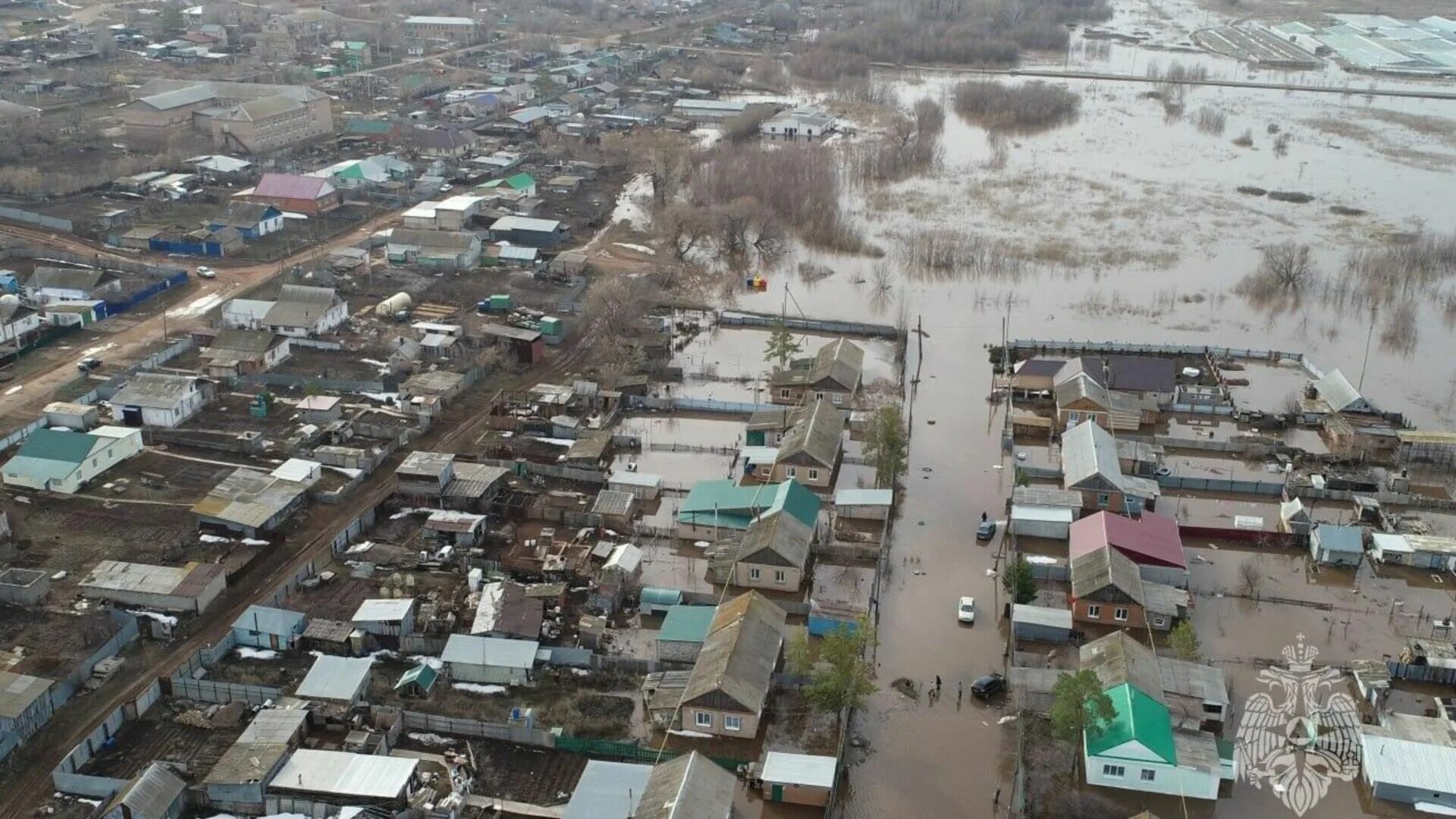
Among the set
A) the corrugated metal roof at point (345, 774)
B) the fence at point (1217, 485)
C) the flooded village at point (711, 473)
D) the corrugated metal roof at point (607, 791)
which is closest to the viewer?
the corrugated metal roof at point (607, 791)

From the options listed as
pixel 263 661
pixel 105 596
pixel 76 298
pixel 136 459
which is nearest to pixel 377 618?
Answer: pixel 263 661

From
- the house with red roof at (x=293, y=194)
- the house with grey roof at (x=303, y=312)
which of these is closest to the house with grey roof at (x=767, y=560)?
the house with grey roof at (x=303, y=312)

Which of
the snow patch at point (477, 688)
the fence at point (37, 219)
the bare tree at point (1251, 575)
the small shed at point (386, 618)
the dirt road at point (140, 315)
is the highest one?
the fence at point (37, 219)

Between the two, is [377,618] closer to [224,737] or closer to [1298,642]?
[224,737]

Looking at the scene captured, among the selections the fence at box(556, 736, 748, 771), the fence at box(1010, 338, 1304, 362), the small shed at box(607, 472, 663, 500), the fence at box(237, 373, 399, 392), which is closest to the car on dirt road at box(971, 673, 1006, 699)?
the fence at box(556, 736, 748, 771)

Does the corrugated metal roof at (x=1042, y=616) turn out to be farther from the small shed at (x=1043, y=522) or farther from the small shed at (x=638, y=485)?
the small shed at (x=638, y=485)
